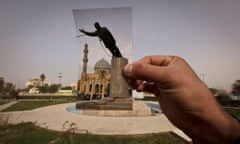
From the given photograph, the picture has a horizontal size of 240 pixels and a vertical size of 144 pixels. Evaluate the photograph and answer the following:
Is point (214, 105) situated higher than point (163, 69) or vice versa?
point (163, 69)

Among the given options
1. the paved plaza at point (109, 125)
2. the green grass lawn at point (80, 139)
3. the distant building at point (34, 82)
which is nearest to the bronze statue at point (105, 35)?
the paved plaza at point (109, 125)

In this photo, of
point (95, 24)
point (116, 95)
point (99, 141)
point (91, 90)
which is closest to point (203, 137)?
point (99, 141)

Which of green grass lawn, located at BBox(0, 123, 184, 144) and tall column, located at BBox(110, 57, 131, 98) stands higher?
tall column, located at BBox(110, 57, 131, 98)

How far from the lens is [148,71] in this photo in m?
0.87

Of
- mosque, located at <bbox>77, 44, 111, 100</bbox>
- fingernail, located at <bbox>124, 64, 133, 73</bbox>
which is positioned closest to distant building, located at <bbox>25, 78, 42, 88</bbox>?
mosque, located at <bbox>77, 44, 111, 100</bbox>

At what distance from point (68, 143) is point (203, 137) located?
4168mm

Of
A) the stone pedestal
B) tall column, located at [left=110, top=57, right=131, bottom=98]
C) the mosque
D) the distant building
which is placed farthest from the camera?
the distant building

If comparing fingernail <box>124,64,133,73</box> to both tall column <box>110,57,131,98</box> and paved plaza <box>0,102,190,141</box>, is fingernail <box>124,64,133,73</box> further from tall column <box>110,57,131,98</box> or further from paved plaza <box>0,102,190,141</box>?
tall column <box>110,57,131,98</box>

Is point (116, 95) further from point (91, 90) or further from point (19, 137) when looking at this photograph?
point (91, 90)

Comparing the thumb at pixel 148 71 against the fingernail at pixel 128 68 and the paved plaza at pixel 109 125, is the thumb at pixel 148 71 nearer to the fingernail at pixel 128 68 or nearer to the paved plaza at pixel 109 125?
the fingernail at pixel 128 68

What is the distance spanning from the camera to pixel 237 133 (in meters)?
0.68

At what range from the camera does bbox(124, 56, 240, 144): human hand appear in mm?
719

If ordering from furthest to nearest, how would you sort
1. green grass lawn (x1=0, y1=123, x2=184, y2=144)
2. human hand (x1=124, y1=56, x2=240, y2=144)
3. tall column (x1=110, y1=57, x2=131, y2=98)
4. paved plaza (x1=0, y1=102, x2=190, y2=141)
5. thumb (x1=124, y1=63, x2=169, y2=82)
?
tall column (x1=110, y1=57, x2=131, y2=98)
paved plaza (x1=0, y1=102, x2=190, y2=141)
green grass lawn (x1=0, y1=123, x2=184, y2=144)
thumb (x1=124, y1=63, x2=169, y2=82)
human hand (x1=124, y1=56, x2=240, y2=144)

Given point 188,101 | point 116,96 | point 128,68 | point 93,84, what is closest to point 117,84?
point 116,96
